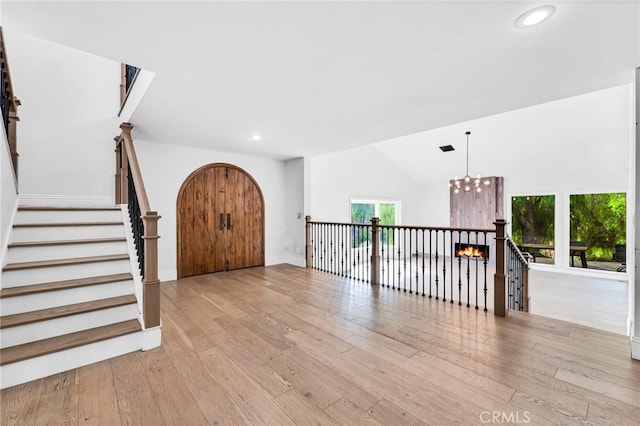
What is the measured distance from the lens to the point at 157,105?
10.1 ft

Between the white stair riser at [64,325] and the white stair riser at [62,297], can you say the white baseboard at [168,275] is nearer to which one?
the white stair riser at [62,297]

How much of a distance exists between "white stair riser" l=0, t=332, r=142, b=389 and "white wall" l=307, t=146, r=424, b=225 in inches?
157

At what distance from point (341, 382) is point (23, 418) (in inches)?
72.1

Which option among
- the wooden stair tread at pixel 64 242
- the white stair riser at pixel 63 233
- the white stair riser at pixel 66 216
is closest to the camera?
the wooden stair tread at pixel 64 242

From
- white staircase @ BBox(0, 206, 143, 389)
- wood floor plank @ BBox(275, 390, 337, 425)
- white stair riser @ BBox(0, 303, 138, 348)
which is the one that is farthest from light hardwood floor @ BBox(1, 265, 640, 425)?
white stair riser @ BBox(0, 303, 138, 348)

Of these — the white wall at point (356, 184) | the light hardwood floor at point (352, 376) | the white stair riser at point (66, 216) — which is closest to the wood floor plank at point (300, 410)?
the light hardwood floor at point (352, 376)

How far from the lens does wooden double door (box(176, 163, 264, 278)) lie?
16.0 feet

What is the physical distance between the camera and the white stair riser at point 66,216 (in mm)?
2963

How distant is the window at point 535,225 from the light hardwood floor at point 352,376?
5426mm

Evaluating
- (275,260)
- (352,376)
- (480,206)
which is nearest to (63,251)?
(352,376)

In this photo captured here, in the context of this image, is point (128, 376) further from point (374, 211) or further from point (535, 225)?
point (535, 225)

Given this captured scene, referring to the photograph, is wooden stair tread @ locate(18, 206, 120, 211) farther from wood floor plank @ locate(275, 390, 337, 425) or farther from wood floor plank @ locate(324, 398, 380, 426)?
wood floor plank @ locate(324, 398, 380, 426)

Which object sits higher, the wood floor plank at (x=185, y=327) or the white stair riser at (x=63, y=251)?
the white stair riser at (x=63, y=251)

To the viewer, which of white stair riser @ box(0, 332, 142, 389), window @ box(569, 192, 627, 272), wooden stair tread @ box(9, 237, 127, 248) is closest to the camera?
white stair riser @ box(0, 332, 142, 389)
